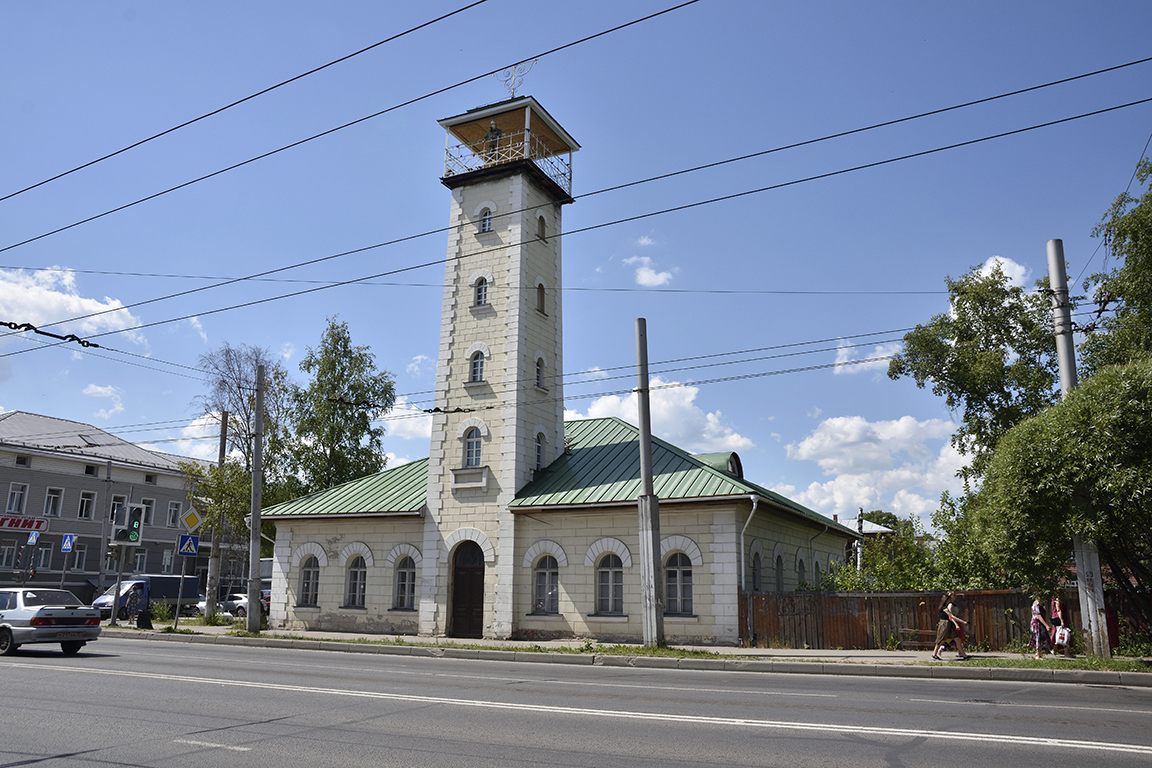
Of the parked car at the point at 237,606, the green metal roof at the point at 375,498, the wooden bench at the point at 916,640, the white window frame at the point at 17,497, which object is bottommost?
the parked car at the point at 237,606

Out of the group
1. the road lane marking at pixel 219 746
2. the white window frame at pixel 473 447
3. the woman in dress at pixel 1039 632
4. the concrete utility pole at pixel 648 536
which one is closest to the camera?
the road lane marking at pixel 219 746

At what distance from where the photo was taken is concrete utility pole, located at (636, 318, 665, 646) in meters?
19.2

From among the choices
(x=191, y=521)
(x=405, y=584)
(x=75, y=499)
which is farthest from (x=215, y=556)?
(x=75, y=499)

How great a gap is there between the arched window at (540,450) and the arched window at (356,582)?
692 centimetres

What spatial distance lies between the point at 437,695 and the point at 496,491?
14622mm

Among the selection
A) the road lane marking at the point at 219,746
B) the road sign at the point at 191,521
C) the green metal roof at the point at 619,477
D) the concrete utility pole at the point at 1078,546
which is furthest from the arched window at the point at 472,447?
the road lane marking at the point at 219,746

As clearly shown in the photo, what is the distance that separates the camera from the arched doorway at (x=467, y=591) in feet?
82.7

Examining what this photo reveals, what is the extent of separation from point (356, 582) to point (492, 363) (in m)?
8.88

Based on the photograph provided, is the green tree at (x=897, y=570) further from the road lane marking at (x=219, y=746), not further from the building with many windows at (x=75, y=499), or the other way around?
the building with many windows at (x=75, y=499)

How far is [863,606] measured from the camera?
20250 millimetres

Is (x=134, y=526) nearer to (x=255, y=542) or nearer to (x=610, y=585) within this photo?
(x=255, y=542)

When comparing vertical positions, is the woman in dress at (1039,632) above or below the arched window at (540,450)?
below

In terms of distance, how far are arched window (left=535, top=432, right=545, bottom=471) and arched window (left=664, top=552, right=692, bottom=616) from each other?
20.4ft

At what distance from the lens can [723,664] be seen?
16.8 meters
